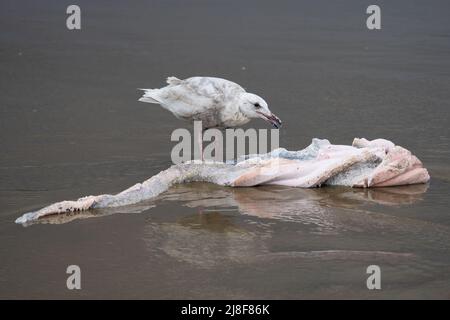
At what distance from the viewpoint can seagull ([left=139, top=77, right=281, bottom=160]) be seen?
24.9ft

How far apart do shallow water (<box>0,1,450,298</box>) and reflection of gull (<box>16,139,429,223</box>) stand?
0.11 m

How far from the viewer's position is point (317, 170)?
7.51m

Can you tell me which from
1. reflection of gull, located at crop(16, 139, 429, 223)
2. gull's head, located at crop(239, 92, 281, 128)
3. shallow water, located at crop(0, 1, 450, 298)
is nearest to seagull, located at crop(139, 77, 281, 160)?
gull's head, located at crop(239, 92, 281, 128)

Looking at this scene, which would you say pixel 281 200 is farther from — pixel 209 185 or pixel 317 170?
pixel 209 185

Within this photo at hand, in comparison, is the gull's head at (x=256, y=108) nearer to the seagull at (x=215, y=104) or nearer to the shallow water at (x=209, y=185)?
the seagull at (x=215, y=104)

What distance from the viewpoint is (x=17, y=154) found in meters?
8.34

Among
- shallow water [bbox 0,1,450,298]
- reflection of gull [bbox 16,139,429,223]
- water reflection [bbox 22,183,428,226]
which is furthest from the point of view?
reflection of gull [bbox 16,139,429,223]

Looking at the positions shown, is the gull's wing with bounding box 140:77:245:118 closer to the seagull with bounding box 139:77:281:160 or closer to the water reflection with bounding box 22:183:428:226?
the seagull with bounding box 139:77:281:160

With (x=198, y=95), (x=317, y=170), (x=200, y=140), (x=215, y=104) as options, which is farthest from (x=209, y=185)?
(x=317, y=170)

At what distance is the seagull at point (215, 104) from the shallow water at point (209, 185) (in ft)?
2.00

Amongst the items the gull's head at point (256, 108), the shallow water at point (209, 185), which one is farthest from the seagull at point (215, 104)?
the shallow water at point (209, 185)

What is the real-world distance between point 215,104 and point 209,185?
0.72m

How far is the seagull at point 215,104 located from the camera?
7.60 meters
